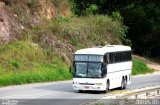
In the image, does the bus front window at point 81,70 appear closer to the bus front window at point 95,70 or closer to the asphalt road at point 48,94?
the bus front window at point 95,70

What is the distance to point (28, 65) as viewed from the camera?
44.9m

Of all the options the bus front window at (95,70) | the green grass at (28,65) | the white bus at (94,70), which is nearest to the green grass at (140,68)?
the green grass at (28,65)

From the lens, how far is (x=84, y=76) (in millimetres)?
33312

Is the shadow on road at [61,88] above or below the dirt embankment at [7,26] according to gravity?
below

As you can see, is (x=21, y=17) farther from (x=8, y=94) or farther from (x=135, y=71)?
(x=8, y=94)

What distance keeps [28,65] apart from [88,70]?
12.3m

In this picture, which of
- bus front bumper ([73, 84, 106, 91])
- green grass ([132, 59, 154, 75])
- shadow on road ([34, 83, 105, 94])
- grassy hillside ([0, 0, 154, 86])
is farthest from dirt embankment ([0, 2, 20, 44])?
bus front bumper ([73, 84, 106, 91])

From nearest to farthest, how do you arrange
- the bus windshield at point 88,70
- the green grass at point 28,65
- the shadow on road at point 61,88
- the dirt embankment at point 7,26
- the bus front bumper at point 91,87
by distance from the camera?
the bus front bumper at point 91,87
the bus windshield at point 88,70
the shadow on road at point 61,88
the green grass at point 28,65
the dirt embankment at point 7,26

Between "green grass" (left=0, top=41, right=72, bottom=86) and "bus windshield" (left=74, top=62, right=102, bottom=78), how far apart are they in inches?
296

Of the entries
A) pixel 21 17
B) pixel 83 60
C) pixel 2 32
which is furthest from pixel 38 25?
pixel 83 60

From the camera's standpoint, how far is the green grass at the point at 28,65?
41.1 m

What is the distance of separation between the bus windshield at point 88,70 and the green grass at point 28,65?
7.53m

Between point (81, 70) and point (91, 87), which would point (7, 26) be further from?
point (91, 87)

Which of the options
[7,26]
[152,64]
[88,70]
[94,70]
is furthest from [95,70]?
[152,64]
